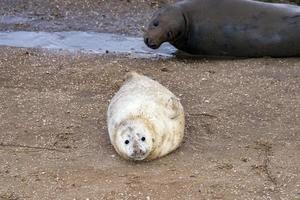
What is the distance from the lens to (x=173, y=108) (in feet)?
14.6

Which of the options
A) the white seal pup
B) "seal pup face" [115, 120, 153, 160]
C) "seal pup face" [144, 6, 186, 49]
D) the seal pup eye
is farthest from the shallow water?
"seal pup face" [115, 120, 153, 160]

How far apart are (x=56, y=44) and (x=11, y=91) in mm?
A: 1587

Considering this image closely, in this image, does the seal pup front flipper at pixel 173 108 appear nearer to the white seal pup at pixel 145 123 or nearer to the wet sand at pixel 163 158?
the white seal pup at pixel 145 123

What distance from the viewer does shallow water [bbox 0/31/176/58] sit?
22.4ft

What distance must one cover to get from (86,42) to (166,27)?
2.98ft

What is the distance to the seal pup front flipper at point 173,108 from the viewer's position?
440cm

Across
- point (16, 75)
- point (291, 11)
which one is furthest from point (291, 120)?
point (16, 75)

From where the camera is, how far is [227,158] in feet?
14.0

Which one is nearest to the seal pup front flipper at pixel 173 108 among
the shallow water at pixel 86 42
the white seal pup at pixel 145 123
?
the white seal pup at pixel 145 123

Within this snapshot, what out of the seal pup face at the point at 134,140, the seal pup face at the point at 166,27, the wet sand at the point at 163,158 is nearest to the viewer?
the wet sand at the point at 163,158

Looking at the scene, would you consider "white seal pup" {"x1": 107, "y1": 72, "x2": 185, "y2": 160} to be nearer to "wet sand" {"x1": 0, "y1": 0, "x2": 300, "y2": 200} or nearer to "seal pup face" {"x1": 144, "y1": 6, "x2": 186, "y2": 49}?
"wet sand" {"x1": 0, "y1": 0, "x2": 300, "y2": 200}

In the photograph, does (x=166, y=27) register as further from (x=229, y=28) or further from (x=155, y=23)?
(x=229, y=28)

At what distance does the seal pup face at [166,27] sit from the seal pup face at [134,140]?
2.66m

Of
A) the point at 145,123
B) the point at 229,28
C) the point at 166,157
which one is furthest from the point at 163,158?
the point at 229,28
